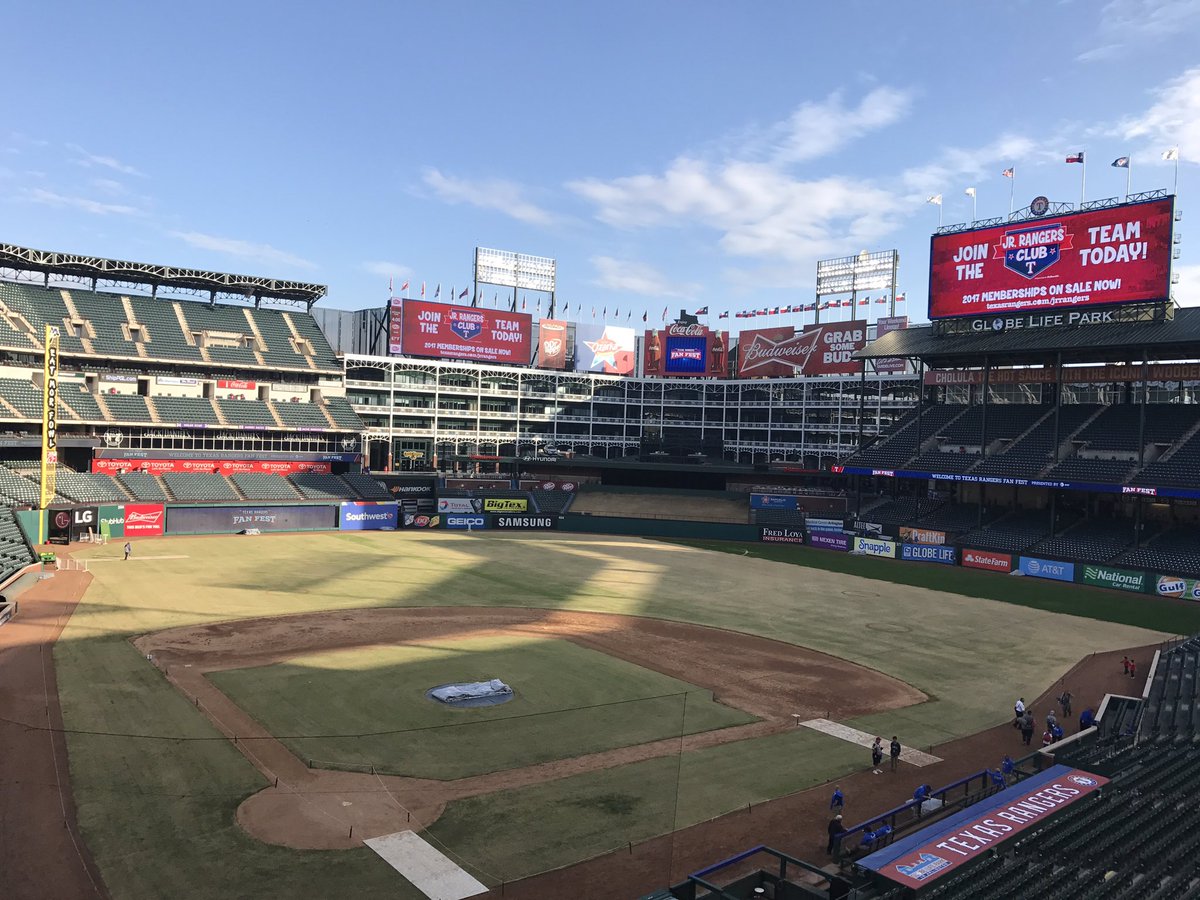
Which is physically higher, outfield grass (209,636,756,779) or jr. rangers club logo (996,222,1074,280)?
jr. rangers club logo (996,222,1074,280)

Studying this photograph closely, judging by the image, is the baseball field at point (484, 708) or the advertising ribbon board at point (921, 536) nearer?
the baseball field at point (484, 708)

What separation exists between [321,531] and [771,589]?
149ft

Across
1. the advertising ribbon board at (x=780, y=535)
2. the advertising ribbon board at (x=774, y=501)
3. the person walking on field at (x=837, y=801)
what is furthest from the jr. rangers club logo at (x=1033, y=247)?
the person walking on field at (x=837, y=801)

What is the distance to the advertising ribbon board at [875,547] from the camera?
75.1 meters

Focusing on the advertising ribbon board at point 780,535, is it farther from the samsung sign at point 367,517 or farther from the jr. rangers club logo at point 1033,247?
the samsung sign at point 367,517

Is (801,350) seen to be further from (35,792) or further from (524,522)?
(35,792)

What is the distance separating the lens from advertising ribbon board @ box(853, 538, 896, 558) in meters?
75.1

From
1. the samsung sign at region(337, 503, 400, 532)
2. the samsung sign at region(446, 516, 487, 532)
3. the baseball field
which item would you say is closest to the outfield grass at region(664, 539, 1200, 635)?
the baseball field

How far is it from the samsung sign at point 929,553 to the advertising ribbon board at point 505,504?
38.7m

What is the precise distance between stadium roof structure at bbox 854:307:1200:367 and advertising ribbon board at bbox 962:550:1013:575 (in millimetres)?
17118

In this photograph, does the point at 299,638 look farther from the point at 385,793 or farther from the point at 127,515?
the point at 127,515

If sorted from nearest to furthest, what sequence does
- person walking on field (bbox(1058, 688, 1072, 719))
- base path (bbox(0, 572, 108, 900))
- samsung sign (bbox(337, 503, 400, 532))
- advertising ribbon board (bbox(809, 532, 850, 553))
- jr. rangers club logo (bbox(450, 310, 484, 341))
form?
1. base path (bbox(0, 572, 108, 900))
2. person walking on field (bbox(1058, 688, 1072, 719))
3. advertising ribbon board (bbox(809, 532, 850, 553))
4. samsung sign (bbox(337, 503, 400, 532))
5. jr. rangers club logo (bbox(450, 310, 484, 341))

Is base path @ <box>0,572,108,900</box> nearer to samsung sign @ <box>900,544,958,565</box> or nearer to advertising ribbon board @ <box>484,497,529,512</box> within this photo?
advertising ribbon board @ <box>484,497,529,512</box>

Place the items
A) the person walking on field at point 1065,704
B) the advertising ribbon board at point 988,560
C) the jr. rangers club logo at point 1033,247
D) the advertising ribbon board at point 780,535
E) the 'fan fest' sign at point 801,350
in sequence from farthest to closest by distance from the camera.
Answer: the 'fan fest' sign at point 801,350
the advertising ribbon board at point 780,535
the jr. rangers club logo at point 1033,247
the advertising ribbon board at point 988,560
the person walking on field at point 1065,704
